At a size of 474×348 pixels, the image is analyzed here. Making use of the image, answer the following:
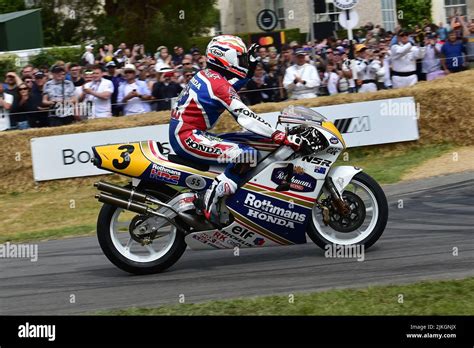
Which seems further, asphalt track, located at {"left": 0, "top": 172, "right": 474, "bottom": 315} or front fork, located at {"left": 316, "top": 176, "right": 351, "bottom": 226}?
front fork, located at {"left": 316, "top": 176, "right": 351, "bottom": 226}

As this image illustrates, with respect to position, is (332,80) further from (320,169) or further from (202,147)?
(202,147)

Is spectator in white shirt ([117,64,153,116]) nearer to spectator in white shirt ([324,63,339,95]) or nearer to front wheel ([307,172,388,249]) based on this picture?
spectator in white shirt ([324,63,339,95])

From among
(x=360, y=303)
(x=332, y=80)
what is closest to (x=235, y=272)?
(x=360, y=303)

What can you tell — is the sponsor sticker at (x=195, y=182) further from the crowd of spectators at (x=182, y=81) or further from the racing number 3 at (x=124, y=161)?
the crowd of spectators at (x=182, y=81)

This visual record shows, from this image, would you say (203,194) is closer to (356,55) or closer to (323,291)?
(323,291)

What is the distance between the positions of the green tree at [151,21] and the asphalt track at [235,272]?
949 inches

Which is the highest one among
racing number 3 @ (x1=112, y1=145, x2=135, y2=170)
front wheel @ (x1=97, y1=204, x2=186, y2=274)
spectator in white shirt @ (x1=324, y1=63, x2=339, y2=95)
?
spectator in white shirt @ (x1=324, y1=63, x2=339, y2=95)

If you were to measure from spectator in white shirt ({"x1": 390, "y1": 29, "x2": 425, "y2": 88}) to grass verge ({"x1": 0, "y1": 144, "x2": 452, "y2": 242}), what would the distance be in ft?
7.82

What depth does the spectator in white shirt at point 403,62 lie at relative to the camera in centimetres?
1686

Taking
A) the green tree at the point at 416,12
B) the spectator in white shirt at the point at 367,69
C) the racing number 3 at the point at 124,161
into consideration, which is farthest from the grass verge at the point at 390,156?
the green tree at the point at 416,12

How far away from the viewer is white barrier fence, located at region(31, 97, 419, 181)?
14531 mm

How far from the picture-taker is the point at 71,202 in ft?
44.8

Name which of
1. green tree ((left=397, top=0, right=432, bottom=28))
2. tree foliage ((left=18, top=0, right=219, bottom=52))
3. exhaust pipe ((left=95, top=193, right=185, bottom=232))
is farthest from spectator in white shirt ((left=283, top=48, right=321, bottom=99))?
green tree ((left=397, top=0, right=432, bottom=28))
